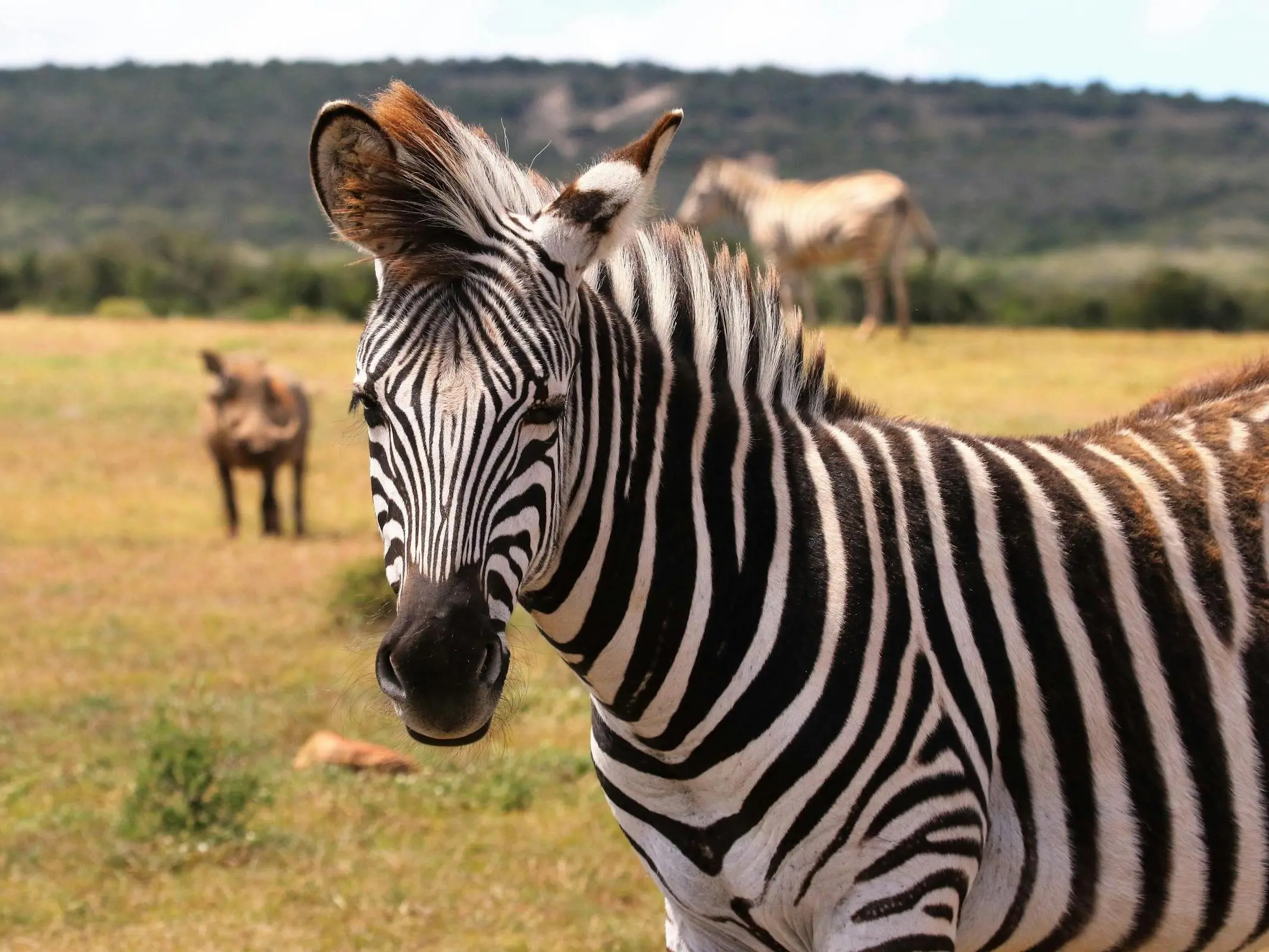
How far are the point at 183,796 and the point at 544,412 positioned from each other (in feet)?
14.6

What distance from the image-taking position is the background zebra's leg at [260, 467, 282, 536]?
15.3 m

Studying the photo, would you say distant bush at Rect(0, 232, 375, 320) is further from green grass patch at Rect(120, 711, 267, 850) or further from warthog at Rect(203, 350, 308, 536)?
green grass patch at Rect(120, 711, 267, 850)

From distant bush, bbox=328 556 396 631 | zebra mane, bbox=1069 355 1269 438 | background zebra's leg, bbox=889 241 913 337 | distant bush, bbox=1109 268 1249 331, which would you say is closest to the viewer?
zebra mane, bbox=1069 355 1269 438

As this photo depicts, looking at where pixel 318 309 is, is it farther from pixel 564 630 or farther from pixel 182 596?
pixel 564 630

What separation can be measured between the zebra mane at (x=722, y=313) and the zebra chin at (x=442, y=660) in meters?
0.84

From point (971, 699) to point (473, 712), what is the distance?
1.06 metres

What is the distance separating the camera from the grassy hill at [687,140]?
89.6 metres

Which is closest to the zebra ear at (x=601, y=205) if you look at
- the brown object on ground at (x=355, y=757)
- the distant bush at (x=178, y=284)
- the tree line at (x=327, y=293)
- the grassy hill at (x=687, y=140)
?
the brown object on ground at (x=355, y=757)

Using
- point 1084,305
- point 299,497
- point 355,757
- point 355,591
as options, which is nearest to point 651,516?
point 355,757

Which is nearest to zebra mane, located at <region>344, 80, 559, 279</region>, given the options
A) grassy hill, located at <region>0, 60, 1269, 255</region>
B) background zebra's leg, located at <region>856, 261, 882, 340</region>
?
background zebra's leg, located at <region>856, 261, 882, 340</region>

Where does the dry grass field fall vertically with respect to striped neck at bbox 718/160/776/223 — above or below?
below

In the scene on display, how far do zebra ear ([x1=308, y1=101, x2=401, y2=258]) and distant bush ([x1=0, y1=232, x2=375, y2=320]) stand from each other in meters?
33.3

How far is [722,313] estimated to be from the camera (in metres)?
3.09

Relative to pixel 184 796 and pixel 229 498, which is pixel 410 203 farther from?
pixel 229 498
